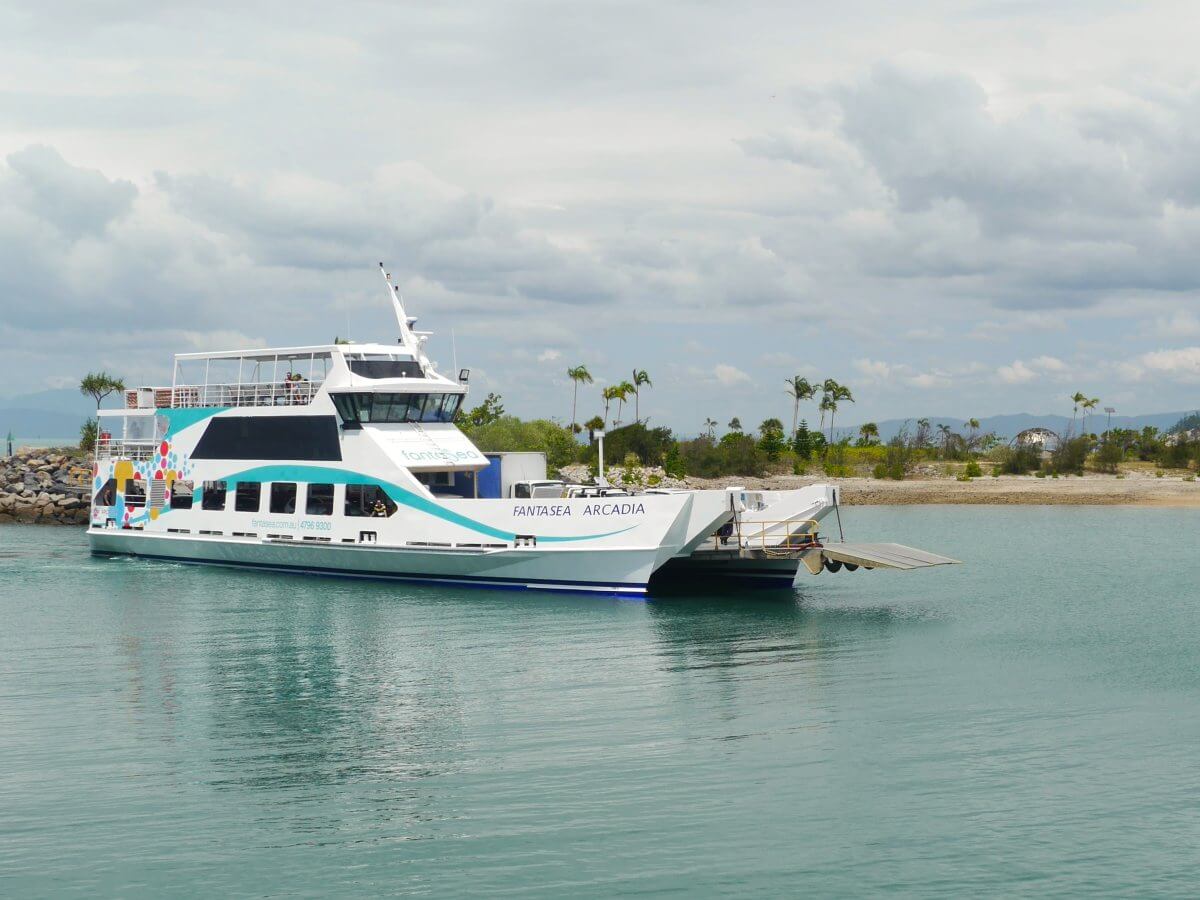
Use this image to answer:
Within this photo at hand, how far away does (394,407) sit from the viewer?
33281 millimetres

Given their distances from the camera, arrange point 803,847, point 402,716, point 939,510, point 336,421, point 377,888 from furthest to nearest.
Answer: point 939,510, point 336,421, point 402,716, point 803,847, point 377,888

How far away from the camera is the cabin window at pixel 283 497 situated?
34219 millimetres

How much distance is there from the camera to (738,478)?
87188mm

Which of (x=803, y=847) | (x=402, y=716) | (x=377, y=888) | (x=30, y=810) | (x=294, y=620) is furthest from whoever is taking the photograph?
(x=294, y=620)

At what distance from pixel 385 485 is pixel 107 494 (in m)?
13.9

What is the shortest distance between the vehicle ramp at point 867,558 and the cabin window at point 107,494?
24112mm

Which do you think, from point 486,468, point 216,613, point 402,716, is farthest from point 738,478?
point 402,716

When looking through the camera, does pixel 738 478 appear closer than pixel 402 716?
No

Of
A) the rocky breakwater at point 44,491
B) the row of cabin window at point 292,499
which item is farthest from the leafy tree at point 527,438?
the row of cabin window at point 292,499

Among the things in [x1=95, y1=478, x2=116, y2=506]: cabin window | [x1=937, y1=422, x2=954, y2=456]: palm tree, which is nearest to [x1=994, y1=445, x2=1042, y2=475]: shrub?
[x1=937, y1=422, x2=954, y2=456]: palm tree

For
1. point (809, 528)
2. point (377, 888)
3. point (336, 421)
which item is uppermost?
point (336, 421)

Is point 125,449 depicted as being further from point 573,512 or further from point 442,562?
point 573,512

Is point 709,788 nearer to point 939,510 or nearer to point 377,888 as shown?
point 377,888

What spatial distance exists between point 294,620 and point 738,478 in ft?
204
